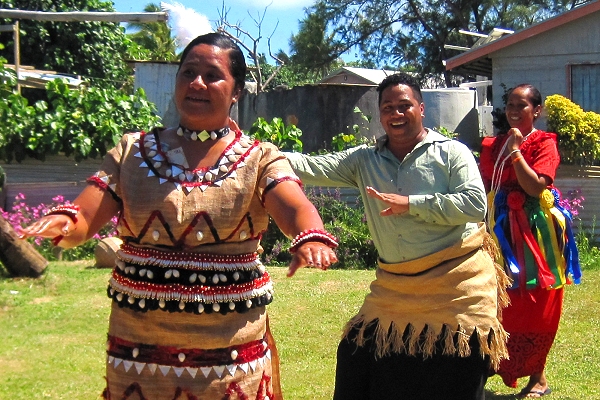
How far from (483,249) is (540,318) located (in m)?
1.55

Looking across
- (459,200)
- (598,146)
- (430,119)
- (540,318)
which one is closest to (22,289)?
(540,318)

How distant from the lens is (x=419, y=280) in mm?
3770

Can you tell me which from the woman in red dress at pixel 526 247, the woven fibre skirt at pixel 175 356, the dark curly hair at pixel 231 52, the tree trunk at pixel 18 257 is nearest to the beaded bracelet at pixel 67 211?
the woven fibre skirt at pixel 175 356

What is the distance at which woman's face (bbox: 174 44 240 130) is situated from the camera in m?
2.70

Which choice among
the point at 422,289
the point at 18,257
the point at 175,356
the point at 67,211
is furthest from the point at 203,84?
the point at 18,257

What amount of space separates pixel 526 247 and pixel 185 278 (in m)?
3.24

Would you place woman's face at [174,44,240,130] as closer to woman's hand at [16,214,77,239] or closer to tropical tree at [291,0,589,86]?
woman's hand at [16,214,77,239]

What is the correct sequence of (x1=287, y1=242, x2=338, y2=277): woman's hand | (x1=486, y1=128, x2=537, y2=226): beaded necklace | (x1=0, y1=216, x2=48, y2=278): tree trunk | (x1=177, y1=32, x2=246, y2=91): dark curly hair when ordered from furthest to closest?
(x1=0, y1=216, x2=48, y2=278): tree trunk, (x1=486, y1=128, x2=537, y2=226): beaded necklace, (x1=177, y1=32, x2=246, y2=91): dark curly hair, (x1=287, y1=242, x2=338, y2=277): woman's hand

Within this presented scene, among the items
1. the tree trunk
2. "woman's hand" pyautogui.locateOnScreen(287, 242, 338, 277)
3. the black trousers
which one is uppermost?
"woman's hand" pyautogui.locateOnScreen(287, 242, 338, 277)

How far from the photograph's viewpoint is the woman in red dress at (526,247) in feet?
17.1


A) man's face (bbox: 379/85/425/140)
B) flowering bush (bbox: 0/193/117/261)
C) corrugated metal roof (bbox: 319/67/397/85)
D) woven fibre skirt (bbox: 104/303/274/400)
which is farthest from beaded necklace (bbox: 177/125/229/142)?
corrugated metal roof (bbox: 319/67/397/85)

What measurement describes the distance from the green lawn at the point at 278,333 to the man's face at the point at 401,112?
7.30ft

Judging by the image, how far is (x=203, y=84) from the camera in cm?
268

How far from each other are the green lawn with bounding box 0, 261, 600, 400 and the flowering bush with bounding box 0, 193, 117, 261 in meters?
0.86
